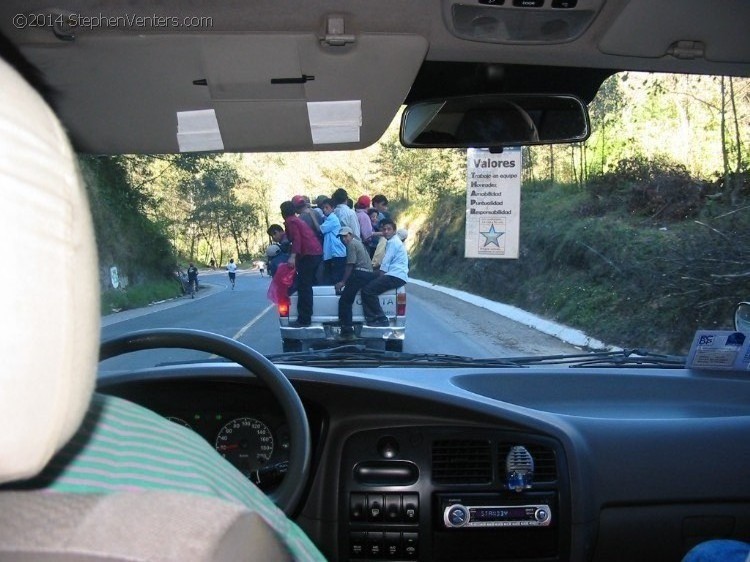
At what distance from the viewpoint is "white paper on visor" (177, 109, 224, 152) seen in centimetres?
360

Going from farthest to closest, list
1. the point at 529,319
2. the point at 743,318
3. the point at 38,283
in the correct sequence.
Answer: the point at 529,319, the point at 743,318, the point at 38,283

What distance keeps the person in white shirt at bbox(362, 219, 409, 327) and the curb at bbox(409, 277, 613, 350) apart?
0.94 meters

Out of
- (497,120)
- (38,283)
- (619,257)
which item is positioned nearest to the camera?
(38,283)

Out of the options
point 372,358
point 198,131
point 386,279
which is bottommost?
point 372,358

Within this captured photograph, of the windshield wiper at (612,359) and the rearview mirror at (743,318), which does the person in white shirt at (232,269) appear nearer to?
the windshield wiper at (612,359)

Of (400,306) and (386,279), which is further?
(400,306)

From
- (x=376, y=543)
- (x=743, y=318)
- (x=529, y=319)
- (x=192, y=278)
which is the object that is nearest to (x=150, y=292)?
(x=192, y=278)

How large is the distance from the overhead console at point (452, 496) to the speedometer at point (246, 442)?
0.32 meters

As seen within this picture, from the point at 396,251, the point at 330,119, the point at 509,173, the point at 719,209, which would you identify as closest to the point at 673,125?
the point at 719,209

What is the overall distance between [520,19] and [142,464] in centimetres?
264

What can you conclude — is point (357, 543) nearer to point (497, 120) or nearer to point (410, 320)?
point (497, 120)

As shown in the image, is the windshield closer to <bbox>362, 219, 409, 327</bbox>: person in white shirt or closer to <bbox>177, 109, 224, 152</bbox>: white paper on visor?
<bbox>362, 219, 409, 327</bbox>: person in white shirt

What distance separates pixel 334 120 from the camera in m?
3.70

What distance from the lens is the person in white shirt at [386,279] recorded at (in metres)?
5.84
